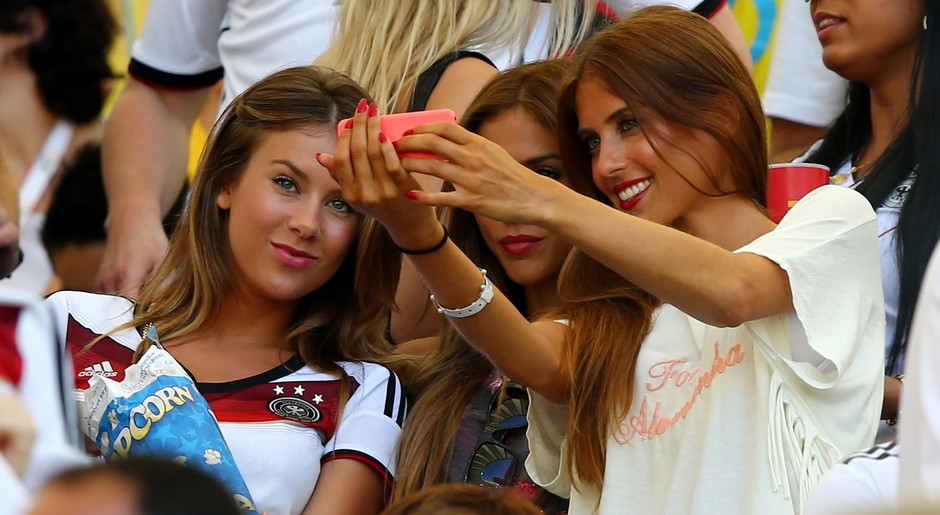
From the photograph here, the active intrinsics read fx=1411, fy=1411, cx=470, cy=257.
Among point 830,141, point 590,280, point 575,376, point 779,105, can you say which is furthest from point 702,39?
point 779,105

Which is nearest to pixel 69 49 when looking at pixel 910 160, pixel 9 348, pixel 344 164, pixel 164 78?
pixel 164 78

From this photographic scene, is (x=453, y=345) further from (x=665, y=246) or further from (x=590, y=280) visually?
(x=665, y=246)

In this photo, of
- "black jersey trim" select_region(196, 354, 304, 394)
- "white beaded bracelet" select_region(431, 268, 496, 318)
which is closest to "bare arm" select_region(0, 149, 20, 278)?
"black jersey trim" select_region(196, 354, 304, 394)

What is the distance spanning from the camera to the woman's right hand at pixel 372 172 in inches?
88.6

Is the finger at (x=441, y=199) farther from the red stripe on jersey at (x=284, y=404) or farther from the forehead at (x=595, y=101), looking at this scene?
the red stripe on jersey at (x=284, y=404)

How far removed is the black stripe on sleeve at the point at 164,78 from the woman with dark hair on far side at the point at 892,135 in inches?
61.9

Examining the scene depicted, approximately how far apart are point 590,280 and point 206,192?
90 cm

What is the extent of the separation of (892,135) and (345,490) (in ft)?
4.97

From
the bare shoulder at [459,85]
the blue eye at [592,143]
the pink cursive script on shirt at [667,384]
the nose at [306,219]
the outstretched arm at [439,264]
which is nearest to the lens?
the outstretched arm at [439,264]

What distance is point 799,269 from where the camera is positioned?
2332mm

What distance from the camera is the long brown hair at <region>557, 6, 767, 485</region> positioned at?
2492mm

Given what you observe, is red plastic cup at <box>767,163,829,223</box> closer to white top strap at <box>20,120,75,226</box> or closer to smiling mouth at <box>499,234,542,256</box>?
smiling mouth at <box>499,234,542,256</box>

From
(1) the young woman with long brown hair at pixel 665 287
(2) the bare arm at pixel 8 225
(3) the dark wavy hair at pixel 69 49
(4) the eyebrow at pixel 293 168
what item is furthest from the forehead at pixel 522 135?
(3) the dark wavy hair at pixel 69 49

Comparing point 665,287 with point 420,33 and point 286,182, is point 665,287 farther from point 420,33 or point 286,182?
point 420,33
